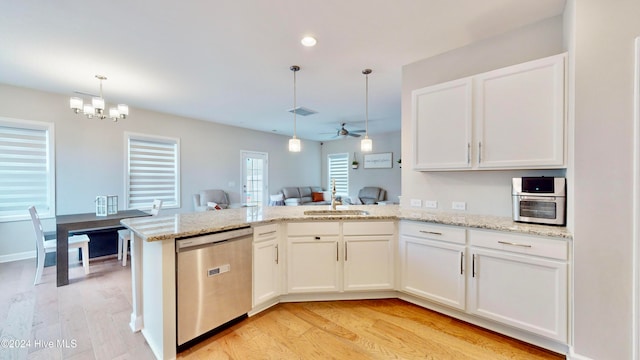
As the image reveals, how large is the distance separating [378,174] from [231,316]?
21.2 ft

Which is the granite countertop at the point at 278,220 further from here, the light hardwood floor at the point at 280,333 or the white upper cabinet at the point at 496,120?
the light hardwood floor at the point at 280,333

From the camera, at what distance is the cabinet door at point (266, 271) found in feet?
7.60

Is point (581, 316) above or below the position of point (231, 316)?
above

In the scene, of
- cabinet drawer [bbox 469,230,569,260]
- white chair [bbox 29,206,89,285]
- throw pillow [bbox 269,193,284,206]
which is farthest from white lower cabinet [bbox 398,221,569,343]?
throw pillow [bbox 269,193,284,206]

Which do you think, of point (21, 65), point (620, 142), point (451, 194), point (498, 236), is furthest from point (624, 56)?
point (21, 65)

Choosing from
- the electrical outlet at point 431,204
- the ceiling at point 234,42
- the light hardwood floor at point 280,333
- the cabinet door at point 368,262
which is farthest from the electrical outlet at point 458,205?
the ceiling at point 234,42

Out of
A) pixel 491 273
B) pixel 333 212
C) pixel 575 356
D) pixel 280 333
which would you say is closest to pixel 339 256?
pixel 333 212

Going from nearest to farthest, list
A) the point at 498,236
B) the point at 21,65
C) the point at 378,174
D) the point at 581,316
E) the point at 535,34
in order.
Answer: the point at 581,316
the point at 498,236
the point at 535,34
the point at 21,65
the point at 378,174

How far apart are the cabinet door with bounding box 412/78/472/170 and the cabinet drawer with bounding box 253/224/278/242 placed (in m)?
1.62

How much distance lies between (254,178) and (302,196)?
5.57ft

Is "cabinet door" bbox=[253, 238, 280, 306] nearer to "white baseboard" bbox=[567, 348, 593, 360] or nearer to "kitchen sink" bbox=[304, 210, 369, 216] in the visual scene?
"kitchen sink" bbox=[304, 210, 369, 216]

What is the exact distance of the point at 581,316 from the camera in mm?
1666

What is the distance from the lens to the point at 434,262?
7.69 ft

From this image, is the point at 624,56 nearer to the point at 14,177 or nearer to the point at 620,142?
the point at 620,142
